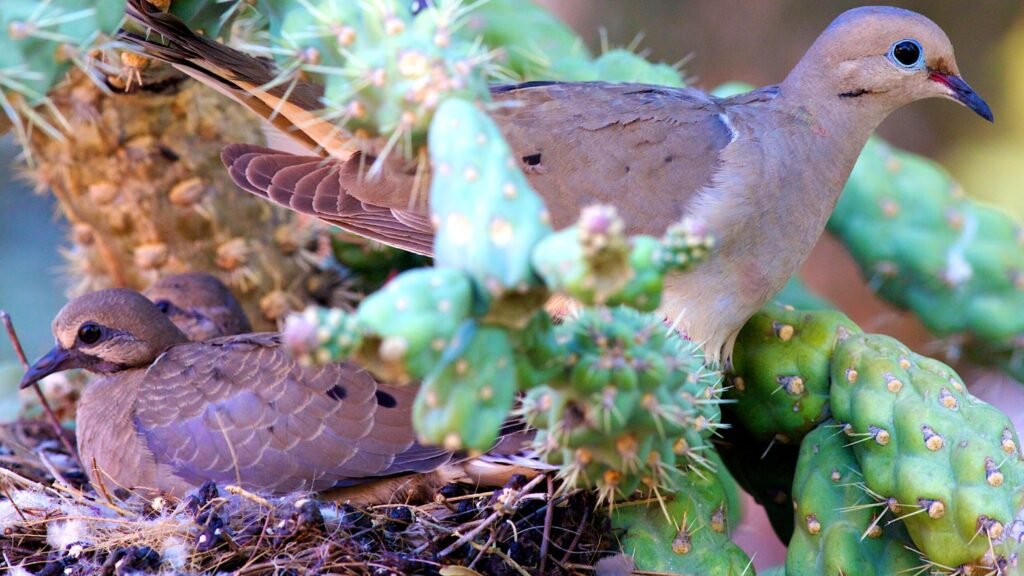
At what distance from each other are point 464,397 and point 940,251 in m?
2.66

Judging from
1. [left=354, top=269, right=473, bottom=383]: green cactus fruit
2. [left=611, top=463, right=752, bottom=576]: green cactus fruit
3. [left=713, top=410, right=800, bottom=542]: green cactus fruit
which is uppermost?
[left=354, top=269, right=473, bottom=383]: green cactus fruit

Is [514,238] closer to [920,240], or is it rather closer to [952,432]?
[952,432]

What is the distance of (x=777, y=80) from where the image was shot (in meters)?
6.28

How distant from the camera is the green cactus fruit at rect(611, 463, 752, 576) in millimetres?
2561

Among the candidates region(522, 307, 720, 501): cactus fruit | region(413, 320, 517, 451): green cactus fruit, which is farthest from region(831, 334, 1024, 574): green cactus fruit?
region(413, 320, 517, 451): green cactus fruit

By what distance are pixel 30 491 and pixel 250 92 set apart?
1193 mm

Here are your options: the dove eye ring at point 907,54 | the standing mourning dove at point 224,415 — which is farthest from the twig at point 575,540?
the dove eye ring at point 907,54

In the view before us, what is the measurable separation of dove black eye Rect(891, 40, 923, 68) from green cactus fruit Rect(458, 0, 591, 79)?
1.15 meters

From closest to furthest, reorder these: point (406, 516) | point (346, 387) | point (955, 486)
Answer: point (955, 486)
point (406, 516)
point (346, 387)

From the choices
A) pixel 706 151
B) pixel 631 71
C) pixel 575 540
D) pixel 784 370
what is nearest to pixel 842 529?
pixel 784 370

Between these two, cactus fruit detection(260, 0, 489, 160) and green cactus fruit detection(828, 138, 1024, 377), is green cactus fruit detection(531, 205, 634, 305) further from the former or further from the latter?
green cactus fruit detection(828, 138, 1024, 377)

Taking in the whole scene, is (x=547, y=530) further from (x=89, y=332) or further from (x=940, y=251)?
(x=940, y=251)

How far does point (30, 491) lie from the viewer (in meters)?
2.94

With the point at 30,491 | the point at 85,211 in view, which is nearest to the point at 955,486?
the point at 30,491
